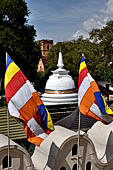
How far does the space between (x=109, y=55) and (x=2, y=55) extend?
11.2 metres

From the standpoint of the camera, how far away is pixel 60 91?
19.8 meters

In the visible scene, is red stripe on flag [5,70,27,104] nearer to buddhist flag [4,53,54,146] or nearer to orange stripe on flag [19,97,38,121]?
buddhist flag [4,53,54,146]

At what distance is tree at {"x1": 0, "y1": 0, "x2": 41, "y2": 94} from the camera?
2836cm

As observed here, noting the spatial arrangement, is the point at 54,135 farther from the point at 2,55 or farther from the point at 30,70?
the point at 30,70

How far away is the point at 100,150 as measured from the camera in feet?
43.8

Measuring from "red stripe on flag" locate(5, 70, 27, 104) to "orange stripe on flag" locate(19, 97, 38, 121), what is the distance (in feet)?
2.05

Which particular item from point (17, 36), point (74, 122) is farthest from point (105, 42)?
point (74, 122)

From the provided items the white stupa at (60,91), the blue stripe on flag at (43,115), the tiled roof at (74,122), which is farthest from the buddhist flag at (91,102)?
the white stupa at (60,91)

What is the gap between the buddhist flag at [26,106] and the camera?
10.4m

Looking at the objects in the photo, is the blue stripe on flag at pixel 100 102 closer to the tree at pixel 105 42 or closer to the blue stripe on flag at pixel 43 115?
the blue stripe on flag at pixel 43 115

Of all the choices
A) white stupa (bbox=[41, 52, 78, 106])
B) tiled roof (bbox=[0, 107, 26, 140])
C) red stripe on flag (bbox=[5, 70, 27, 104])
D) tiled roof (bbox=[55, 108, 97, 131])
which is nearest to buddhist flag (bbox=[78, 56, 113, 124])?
red stripe on flag (bbox=[5, 70, 27, 104])

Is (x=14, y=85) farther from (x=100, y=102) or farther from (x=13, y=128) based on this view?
(x=13, y=128)

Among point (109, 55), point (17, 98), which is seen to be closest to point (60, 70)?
point (17, 98)

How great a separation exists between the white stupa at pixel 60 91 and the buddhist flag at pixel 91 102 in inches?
282
